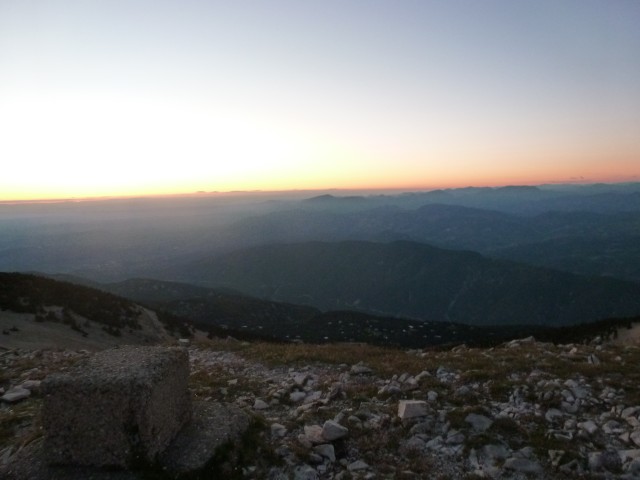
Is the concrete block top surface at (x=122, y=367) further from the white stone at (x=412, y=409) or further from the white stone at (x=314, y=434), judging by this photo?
the white stone at (x=412, y=409)

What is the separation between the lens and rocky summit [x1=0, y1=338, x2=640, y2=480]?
616 centimetres

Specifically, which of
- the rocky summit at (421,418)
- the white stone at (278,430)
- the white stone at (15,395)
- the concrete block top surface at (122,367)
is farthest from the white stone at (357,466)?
the white stone at (15,395)

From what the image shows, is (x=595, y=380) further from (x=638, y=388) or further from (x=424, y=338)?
(x=424, y=338)

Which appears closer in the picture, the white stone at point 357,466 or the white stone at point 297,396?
the white stone at point 357,466

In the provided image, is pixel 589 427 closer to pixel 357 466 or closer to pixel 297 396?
pixel 357 466

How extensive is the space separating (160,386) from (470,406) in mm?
6064

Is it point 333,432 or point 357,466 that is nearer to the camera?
point 357,466

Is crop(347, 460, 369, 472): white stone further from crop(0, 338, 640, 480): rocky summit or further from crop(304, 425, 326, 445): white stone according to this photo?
crop(304, 425, 326, 445): white stone

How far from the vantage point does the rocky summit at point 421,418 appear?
20.2ft

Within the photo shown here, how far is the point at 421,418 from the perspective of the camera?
303 inches

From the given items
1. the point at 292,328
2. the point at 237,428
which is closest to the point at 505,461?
the point at 237,428

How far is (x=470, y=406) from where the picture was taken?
7.94 metres

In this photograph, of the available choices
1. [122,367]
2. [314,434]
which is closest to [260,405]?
[314,434]

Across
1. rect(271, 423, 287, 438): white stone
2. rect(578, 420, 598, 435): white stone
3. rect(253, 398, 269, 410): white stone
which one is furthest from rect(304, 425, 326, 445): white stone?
rect(578, 420, 598, 435): white stone
